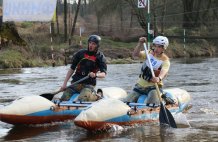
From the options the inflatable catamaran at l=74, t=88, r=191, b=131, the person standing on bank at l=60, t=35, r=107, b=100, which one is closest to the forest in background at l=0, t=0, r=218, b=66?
the person standing on bank at l=60, t=35, r=107, b=100

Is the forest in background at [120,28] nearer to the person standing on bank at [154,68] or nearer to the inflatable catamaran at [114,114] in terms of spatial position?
the person standing on bank at [154,68]

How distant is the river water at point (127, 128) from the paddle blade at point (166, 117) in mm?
136

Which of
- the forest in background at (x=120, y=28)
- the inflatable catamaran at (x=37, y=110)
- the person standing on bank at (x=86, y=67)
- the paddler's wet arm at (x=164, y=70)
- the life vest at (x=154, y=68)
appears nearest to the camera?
the inflatable catamaran at (x=37, y=110)

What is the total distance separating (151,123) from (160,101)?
39 cm

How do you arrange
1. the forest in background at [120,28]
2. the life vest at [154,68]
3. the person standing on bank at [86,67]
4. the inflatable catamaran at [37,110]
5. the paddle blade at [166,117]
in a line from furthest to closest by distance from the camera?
the forest in background at [120,28] → the person standing on bank at [86,67] → the life vest at [154,68] → the paddle blade at [166,117] → the inflatable catamaran at [37,110]

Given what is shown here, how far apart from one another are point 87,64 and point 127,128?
1612mm

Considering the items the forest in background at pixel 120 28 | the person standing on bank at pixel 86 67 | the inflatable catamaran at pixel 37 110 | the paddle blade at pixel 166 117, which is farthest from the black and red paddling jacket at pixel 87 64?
the forest in background at pixel 120 28

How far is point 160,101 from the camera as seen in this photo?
8.62 meters

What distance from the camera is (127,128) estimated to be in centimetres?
820

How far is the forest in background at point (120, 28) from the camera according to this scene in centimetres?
2684

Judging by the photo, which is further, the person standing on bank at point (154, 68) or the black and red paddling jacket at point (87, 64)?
the black and red paddling jacket at point (87, 64)

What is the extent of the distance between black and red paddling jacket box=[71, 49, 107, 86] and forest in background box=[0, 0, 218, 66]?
14.7 meters

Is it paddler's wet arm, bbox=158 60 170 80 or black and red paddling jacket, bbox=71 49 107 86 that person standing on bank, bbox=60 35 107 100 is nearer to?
black and red paddling jacket, bbox=71 49 107 86

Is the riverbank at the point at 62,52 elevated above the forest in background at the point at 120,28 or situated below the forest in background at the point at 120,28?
below
